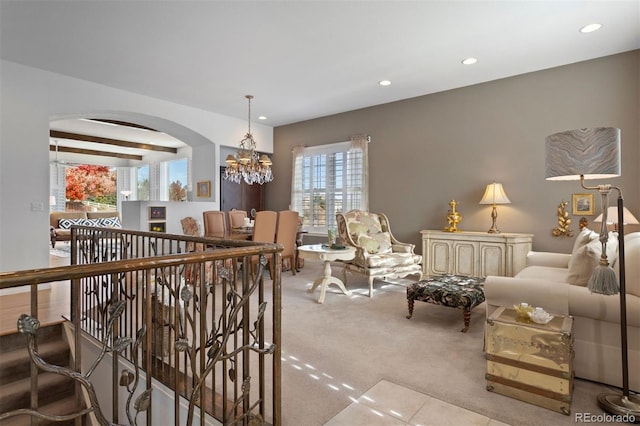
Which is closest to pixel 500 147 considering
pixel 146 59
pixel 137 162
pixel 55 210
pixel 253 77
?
pixel 253 77

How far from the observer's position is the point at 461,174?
16.8 feet

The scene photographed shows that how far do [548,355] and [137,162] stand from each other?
12376 millimetres

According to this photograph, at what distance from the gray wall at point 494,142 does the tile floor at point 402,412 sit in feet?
11.2

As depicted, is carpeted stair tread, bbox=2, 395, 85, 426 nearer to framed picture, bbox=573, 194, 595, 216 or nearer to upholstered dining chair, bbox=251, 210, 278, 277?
upholstered dining chair, bbox=251, 210, 278, 277

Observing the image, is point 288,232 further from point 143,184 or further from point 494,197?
point 143,184

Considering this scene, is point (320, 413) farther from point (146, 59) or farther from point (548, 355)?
point (146, 59)

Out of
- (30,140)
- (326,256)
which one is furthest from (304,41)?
(30,140)

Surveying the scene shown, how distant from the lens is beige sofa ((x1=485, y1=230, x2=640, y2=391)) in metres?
2.05

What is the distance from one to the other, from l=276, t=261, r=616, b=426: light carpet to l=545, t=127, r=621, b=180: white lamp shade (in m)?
1.37

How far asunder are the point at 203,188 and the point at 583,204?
634cm

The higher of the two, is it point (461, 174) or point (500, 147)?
point (500, 147)

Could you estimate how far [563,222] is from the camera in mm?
4293

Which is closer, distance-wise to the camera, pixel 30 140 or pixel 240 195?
pixel 30 140

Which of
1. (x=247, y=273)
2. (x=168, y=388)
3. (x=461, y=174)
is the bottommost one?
(x=168, y=388)
